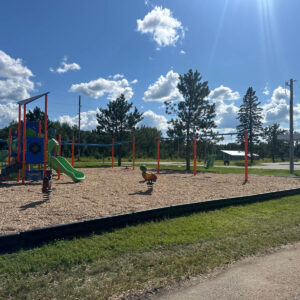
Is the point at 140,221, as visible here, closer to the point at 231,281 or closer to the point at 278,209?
the point at 231,281

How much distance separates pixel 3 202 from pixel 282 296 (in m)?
6.57

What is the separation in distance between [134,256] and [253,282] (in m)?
1.54

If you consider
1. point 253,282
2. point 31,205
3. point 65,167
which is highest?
point 65,167

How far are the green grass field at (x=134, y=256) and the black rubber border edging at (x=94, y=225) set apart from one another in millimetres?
182

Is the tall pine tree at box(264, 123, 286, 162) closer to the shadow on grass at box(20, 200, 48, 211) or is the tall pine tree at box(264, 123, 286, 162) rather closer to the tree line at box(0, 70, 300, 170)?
the tree line at box(0, 70, 300, 170)

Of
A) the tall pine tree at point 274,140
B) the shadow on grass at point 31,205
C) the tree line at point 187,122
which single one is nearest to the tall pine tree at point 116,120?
the tree line at point 187,122

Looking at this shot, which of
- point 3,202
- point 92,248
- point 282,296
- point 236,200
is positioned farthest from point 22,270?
point 236,200

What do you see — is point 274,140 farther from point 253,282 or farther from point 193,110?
point 253,282

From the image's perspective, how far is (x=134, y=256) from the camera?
3.31 m

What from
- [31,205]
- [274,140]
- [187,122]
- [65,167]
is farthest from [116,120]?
[274,140]

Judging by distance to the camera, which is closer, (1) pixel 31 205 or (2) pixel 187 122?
(1) pixel 31 205

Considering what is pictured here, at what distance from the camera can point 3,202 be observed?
6.30 metres

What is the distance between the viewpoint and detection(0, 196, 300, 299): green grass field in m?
2.58

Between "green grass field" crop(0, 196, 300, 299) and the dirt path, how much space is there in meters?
0.21
